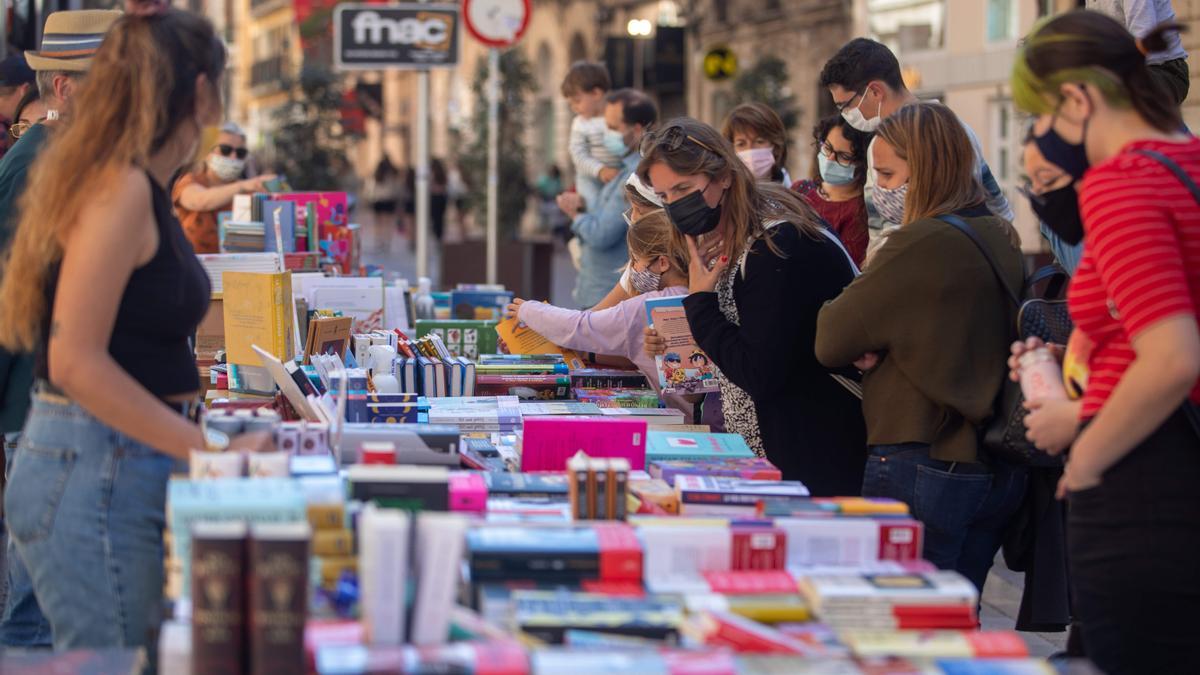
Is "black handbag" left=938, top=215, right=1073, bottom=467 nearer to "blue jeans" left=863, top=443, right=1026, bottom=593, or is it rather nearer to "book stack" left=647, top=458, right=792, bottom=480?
"blue jeans" left=863, top=443, right=1026, bottom=593

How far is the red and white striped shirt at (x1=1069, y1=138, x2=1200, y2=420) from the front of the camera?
271 centimetres

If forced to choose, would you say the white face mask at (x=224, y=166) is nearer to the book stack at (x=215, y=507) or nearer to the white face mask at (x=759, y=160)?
the white face mask at (x=759, y=160)

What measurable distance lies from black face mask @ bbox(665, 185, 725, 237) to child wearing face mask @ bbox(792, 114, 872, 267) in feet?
4.41

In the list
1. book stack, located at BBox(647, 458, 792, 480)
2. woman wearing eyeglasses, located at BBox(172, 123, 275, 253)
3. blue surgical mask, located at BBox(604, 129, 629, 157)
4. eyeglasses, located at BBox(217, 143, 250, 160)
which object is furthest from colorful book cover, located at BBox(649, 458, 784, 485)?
eyeglasses, located at BBox(217, 143, 250, 160)

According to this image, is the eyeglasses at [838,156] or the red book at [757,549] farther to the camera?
the eyeglasses at [838,156]

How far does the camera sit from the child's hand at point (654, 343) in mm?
5180

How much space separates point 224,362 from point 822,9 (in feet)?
72.9

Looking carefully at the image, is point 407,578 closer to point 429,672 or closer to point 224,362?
point 429,672

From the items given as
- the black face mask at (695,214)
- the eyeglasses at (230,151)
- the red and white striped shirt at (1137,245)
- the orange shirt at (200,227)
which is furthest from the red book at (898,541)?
the eyeglasses at (230,151)

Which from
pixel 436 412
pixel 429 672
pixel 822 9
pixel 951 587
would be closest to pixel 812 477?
pixel 436 412

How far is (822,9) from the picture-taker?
26.6 metres

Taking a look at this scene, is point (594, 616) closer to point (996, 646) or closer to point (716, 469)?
point (996, 646)

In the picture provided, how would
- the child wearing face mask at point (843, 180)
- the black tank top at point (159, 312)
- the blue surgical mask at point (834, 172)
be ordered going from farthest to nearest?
1. the blue surgical mask at point (834, 172)
2. the child wearing face mask at point (843, 180)
3. the black tank top at point (159, 312)

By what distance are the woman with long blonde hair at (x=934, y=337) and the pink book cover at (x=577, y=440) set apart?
599 mm
